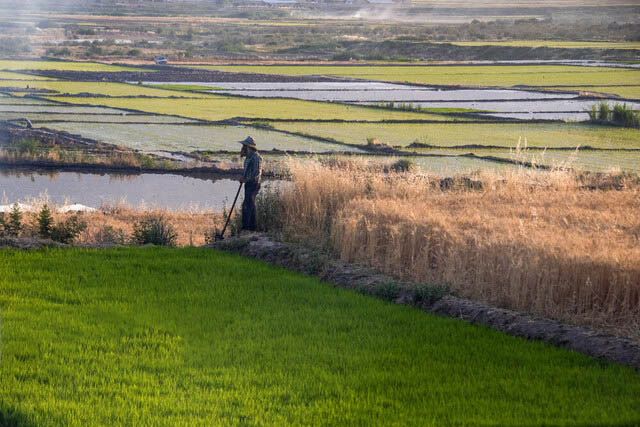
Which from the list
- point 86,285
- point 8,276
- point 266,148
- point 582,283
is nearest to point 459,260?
point 582,283

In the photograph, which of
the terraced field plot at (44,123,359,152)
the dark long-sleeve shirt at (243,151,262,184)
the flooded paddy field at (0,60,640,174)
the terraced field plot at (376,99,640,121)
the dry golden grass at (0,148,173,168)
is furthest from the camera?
the terraced field plot at (376,99,640,121)

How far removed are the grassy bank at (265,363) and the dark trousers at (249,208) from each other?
3.42m

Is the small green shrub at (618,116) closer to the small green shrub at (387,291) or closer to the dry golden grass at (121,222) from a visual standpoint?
the dry golden grass at (121,222)

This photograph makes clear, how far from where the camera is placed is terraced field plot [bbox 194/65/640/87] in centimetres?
4453

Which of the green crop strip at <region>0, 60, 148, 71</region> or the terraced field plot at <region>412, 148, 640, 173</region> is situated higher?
the green crop strip at <region>0, 60, 148, 71</region>

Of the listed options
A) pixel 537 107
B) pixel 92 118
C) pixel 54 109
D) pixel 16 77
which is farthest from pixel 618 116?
pixel 16 77

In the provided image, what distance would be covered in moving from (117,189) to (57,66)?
34.6m

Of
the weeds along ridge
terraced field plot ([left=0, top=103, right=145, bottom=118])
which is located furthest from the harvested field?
terraced field plot ([left=0, top=103, right=145, bottom=118])

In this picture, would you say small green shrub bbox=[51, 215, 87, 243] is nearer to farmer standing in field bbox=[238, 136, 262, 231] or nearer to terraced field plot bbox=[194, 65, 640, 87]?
farmer standing in field bbox=[238, 136, 262, 231]

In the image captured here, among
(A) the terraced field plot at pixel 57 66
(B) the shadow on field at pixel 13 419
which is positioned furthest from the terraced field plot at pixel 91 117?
(B) the shadow on field at pixel 13 419

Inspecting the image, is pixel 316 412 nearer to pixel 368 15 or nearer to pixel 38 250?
pixel 38 250

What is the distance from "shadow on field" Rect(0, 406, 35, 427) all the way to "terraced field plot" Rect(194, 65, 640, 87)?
39.8 metres

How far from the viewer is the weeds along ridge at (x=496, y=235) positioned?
8.31 m

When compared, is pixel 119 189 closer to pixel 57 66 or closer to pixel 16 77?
pixel 16 77
